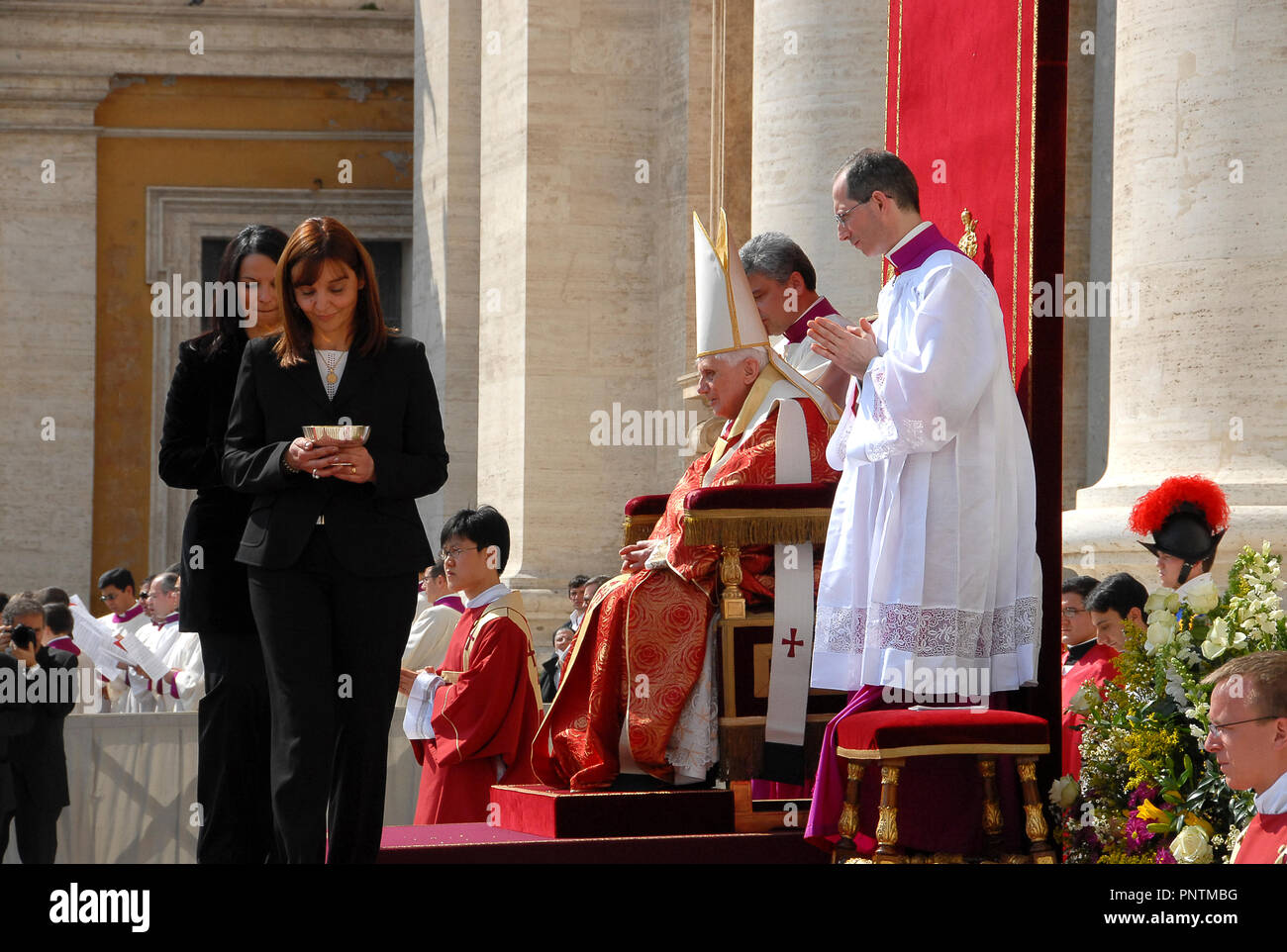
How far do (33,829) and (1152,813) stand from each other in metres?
6.19

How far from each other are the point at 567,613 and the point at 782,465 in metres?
7.02

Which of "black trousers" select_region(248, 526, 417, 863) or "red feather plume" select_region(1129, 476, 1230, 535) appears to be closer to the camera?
"black trousers" select_region(248, 526, 417, 863)

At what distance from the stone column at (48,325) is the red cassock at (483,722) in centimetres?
1173

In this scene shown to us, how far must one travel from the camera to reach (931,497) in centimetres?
518

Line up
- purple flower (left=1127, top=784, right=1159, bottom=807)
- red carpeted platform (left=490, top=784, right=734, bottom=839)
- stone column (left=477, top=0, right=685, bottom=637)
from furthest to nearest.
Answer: stone column (left=477, top=0, right=685, bottom=637) → red carpeted platform (left=490, top=784, right=734, bottom=839) → purple flower (left=1127, top=784, right=1159, bottom=807)

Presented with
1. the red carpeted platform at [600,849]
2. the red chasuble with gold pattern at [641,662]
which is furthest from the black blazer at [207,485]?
the red chasuble with gold pattern at [641,662]

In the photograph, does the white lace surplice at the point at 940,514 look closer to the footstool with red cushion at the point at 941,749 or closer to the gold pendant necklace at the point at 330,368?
the footstool with red cushion at the point at 941,749

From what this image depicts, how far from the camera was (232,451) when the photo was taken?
4684 mm

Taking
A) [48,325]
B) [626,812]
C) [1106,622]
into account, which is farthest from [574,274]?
[626,812]

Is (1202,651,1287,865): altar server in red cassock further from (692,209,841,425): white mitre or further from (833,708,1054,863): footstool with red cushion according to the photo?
(692,209,841,425): white mitre

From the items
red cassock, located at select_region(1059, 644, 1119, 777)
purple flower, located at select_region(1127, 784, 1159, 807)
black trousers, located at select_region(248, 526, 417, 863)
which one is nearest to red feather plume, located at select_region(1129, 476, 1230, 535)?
red cassock, located at select_region(1059, 644, 1119, 777)

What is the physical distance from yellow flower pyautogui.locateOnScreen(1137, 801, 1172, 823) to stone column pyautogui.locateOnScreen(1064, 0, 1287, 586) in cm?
180

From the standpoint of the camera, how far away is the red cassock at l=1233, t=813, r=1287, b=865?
4098 mm

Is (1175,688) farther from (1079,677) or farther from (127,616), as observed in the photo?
(127,616)
